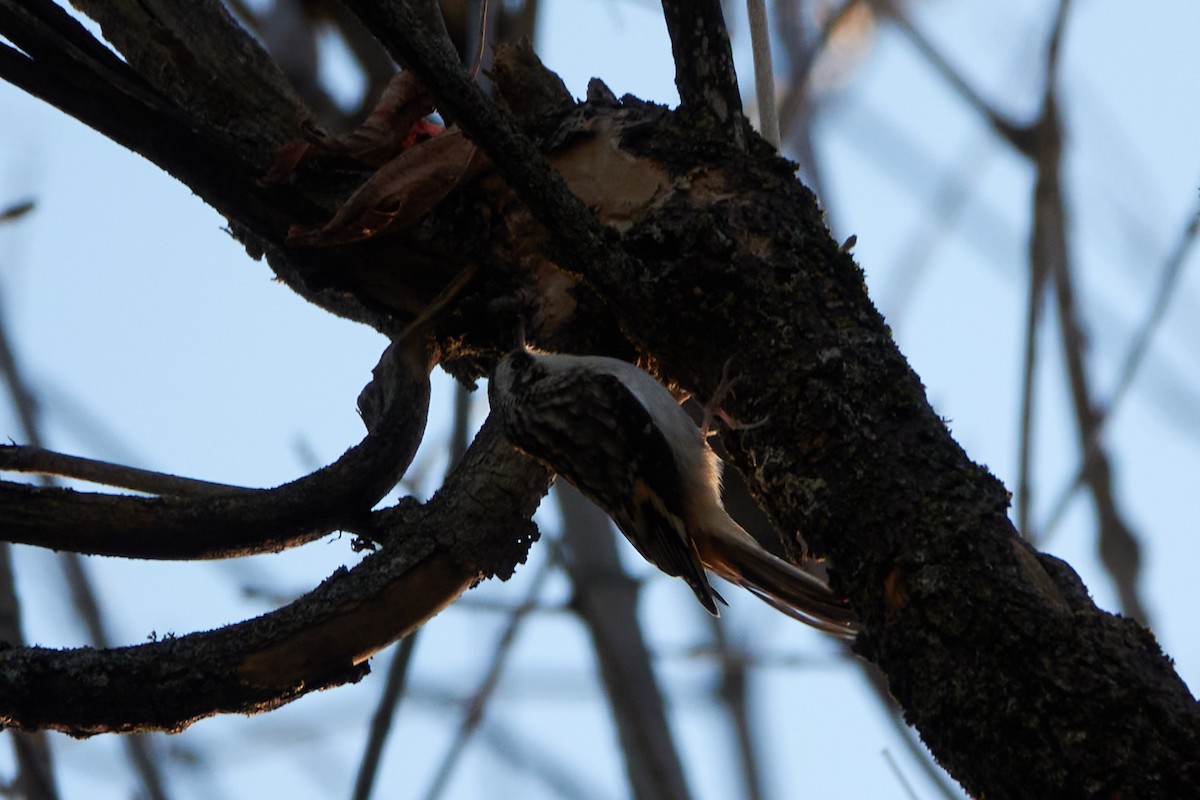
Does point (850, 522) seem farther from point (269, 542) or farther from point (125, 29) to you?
point (125, 29)

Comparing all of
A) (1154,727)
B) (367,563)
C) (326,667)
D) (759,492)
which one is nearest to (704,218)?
(759,492)

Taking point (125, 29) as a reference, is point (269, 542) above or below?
below

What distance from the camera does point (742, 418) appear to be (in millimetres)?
1940

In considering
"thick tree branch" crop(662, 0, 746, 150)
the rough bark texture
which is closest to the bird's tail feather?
the rough bark texture

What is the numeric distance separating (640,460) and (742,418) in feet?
3.77

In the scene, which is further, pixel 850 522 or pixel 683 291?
pixel 683 291

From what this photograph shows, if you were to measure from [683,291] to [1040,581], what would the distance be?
768 mm

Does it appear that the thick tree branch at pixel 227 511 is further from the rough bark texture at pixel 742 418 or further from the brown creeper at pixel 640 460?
the brown creeper at pixel 640 460

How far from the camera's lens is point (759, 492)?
2012mm

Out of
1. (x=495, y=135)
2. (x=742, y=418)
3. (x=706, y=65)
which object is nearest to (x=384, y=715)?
(x=742, y=418)

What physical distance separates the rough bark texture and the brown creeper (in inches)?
6.8


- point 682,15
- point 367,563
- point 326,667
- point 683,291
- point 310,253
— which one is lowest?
point 326,667

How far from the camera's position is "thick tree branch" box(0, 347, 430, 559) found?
6.26 feet

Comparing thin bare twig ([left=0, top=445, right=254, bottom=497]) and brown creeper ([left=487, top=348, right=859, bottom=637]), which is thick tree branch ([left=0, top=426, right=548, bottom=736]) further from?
brown creeper ([left=487, top=348, right=859, bottom=637])
